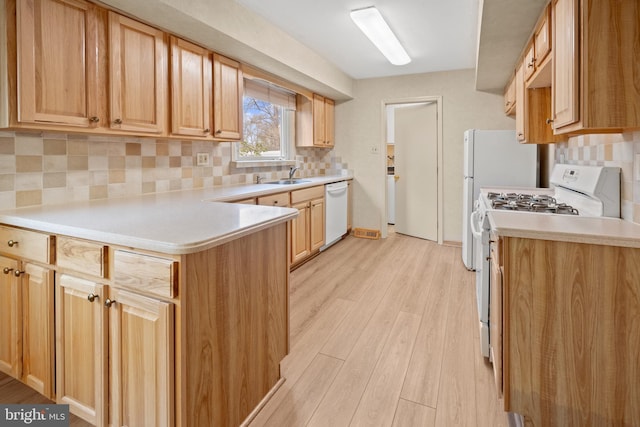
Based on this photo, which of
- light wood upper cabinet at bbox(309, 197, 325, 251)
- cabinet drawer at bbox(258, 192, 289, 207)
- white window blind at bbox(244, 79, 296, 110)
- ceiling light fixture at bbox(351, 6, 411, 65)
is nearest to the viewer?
ceiling light fixture at bbox(351, 6, 411, 65)

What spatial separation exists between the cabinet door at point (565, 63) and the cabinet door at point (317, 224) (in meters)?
2.53

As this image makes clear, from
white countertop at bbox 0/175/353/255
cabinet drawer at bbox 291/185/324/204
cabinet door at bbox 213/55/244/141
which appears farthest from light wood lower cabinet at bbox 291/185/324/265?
white countertop at bbox 0/175/353/255

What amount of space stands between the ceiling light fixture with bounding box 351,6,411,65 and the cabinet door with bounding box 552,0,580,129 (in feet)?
4.69

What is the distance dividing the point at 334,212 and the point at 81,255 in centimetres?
338

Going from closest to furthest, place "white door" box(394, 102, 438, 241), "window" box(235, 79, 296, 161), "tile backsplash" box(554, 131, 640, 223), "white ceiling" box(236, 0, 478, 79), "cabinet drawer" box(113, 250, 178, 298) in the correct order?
"cabinet drawer" box(113, 250, 178, 298) < "tile backsplash" box(554, 131, 640, 223) < "white ceiling" box(236, 0, 478, 79) < "window" box(235, 79, 296, 161) < "white door" box(394, 102, 438, 241)

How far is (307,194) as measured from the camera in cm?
376

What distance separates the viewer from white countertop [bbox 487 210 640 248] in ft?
4.09

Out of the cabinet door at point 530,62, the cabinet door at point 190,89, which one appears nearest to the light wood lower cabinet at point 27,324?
the cabinet door at point 190,89

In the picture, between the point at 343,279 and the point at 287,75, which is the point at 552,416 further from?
the point at 287,75

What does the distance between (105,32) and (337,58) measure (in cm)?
266

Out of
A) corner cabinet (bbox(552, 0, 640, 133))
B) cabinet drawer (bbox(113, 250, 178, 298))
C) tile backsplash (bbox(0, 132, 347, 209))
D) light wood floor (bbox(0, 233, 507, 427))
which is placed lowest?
light wood floor (bbox(0, 233, 507, 427))

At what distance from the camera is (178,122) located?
2.43 meters

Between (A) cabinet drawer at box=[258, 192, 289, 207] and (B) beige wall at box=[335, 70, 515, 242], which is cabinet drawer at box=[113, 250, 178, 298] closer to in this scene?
(A) cabinet drawer at box=[258, 192, 289, 207]

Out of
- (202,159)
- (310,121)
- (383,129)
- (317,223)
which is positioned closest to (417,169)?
(383,129)
